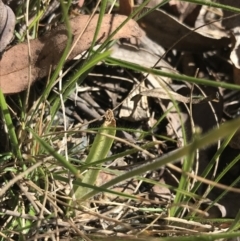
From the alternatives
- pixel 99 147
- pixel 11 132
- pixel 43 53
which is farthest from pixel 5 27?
pixel 99 147

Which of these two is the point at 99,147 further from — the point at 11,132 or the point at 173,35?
the point at 173,35

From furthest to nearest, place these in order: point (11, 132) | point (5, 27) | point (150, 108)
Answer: point (150, 108)
point (5, 27)
point (11, 132)

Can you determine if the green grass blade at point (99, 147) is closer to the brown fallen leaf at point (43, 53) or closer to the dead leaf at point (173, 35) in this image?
the brown fallen leaf at point (43, 53)

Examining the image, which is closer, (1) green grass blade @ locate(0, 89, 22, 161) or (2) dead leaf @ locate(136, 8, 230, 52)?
(1) green grass blade @ locate(0, 89, 22, 161)

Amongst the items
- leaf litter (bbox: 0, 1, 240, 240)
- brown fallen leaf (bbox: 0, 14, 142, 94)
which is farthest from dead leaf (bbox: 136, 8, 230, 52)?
brown fallen leaf (bbox: 0, 14, 142, 94)

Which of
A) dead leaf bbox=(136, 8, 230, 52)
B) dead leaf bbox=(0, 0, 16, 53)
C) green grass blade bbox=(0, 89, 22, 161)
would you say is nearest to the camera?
green grass blade bbox=(0, 89, 22, 161)

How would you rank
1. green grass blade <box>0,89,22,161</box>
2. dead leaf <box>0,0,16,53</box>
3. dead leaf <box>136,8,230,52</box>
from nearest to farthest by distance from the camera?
green grass blade <box>0,89,22,161</box> < dead leaf <box>0,0,16,53</box> < dead leaf <box>136,8,230,52</box>

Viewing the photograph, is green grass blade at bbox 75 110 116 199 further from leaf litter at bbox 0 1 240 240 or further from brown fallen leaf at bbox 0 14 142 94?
brown fallen leaf at bbox 0 14 142 94

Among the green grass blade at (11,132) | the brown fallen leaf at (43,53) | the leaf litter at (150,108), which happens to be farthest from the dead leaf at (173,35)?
the green grass blade at (11,132)

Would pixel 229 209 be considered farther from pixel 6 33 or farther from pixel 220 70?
pixel 6 33

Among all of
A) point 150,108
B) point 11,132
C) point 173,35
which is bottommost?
point 150,108
